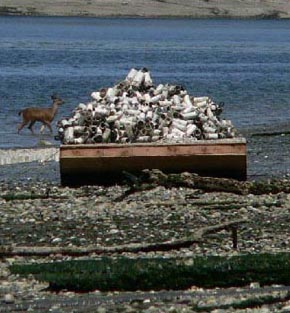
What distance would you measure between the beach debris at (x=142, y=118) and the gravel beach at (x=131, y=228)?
87 cm

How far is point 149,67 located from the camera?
57375 mm

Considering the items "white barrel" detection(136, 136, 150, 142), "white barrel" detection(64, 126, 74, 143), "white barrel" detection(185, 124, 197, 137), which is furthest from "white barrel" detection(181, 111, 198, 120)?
"white barrel" detection(64, 126, 74, 143)

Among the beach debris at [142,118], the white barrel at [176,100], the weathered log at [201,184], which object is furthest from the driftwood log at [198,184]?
the white barrel at [176,100]

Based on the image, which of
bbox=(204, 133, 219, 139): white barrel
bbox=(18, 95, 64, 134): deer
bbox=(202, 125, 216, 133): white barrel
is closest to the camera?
bbox=(204, 133, 219, 139): white barrel

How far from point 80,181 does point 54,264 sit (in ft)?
21.8

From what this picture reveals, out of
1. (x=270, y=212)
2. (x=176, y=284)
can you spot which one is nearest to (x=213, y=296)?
(x=176, y=284)

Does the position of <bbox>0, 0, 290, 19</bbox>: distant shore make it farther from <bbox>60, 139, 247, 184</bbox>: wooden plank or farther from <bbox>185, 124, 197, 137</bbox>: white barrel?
<bbox>60, 139, 247, 184</bbox>: wooden plank

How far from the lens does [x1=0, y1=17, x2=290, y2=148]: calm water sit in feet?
112

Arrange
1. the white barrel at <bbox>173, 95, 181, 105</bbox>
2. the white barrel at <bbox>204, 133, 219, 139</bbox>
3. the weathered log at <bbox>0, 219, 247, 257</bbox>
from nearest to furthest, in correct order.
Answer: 1. the weathered log at <bbox>0, 219, 247, 257</bbox>
2. the white barrel at <bbox>204, 133, 219, 139</bbox>
3. the white barrel at <bbox>173, 95, 181, 105</bbox>

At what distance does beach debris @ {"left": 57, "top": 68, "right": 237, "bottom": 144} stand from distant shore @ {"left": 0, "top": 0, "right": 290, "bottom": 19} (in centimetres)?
10443

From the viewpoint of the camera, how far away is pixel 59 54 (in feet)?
225

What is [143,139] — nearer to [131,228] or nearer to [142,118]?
[142,118]

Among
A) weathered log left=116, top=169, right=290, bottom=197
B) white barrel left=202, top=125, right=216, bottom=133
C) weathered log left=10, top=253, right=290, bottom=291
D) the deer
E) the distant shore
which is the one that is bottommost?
the distant shore

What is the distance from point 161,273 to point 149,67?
4795cm
